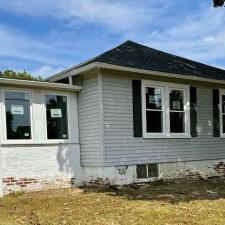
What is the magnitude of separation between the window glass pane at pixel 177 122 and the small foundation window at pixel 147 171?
1.34m

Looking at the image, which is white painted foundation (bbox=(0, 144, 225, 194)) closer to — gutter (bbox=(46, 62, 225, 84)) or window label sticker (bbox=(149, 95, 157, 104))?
window label sticker (bbox=(149, 95, 157, 104))

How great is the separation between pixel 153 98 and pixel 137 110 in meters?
0.79

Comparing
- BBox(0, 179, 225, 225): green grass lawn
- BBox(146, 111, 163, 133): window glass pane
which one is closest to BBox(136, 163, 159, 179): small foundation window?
BBox(0, 179, 225, 225): green grass lawn

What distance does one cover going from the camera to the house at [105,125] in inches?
427

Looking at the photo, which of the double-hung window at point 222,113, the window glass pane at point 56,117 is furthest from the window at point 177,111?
the window glass pane at point 56,117

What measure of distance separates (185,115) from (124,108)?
8.26 ft

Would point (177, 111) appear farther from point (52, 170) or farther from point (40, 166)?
point (40, 166)

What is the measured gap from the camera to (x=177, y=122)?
42.7ft

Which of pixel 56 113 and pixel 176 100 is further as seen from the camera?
pixel 176 100

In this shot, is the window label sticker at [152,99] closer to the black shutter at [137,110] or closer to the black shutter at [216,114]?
the black shutter at [137,110]

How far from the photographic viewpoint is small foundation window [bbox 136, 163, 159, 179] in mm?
11969

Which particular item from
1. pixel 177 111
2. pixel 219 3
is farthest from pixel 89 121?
pixel 219 3

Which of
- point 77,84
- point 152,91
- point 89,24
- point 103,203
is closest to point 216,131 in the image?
point 152,91

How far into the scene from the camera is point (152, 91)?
1232 cm
